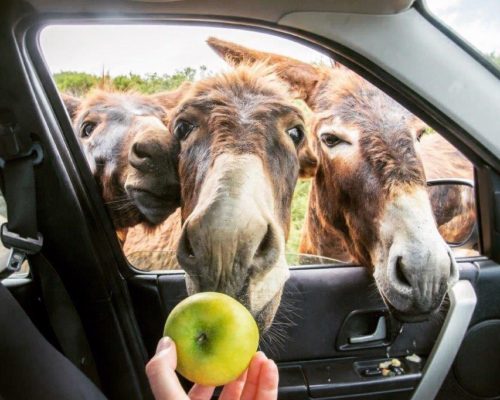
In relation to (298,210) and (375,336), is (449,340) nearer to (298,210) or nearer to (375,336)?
(375,336)

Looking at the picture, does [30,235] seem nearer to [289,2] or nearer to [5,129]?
[5,129]

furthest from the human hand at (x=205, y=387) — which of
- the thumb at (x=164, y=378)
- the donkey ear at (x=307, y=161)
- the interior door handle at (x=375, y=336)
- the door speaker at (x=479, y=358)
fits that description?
the door speaker at (x=479, y=358)

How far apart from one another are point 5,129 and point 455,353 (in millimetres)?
1755

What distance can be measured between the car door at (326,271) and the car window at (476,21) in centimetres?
6

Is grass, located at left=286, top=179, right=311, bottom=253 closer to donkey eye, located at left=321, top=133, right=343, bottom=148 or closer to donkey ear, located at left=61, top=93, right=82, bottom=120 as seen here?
donkey eye, located at left=321, top=133, right=343, bottom=148

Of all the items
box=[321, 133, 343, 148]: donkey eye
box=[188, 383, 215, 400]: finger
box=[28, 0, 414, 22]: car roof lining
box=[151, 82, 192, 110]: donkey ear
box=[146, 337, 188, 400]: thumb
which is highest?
box=[28, 0, 414, 22]: car roof lining

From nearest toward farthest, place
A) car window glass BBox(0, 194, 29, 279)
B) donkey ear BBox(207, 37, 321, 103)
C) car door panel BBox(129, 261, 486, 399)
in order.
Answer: car window glass BBox(0, 194, 29, 279) → donkey ear BBox(207, 37, 321, 103) → car door panel BBox(129, 261, 486, 399)

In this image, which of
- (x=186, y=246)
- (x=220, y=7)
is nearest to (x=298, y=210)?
(x=186, y=246)

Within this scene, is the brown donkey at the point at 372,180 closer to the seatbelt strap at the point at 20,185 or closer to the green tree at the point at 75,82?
the green tree at the point at 75,82

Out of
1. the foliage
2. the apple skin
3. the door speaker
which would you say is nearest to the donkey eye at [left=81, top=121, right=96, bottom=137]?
the foliage

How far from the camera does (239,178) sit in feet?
5.81

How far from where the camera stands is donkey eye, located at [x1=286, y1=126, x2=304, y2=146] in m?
1.86

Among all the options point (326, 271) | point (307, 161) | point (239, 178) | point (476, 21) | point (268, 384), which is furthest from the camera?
point (326, 271)

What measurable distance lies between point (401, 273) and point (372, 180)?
0.33 meters
